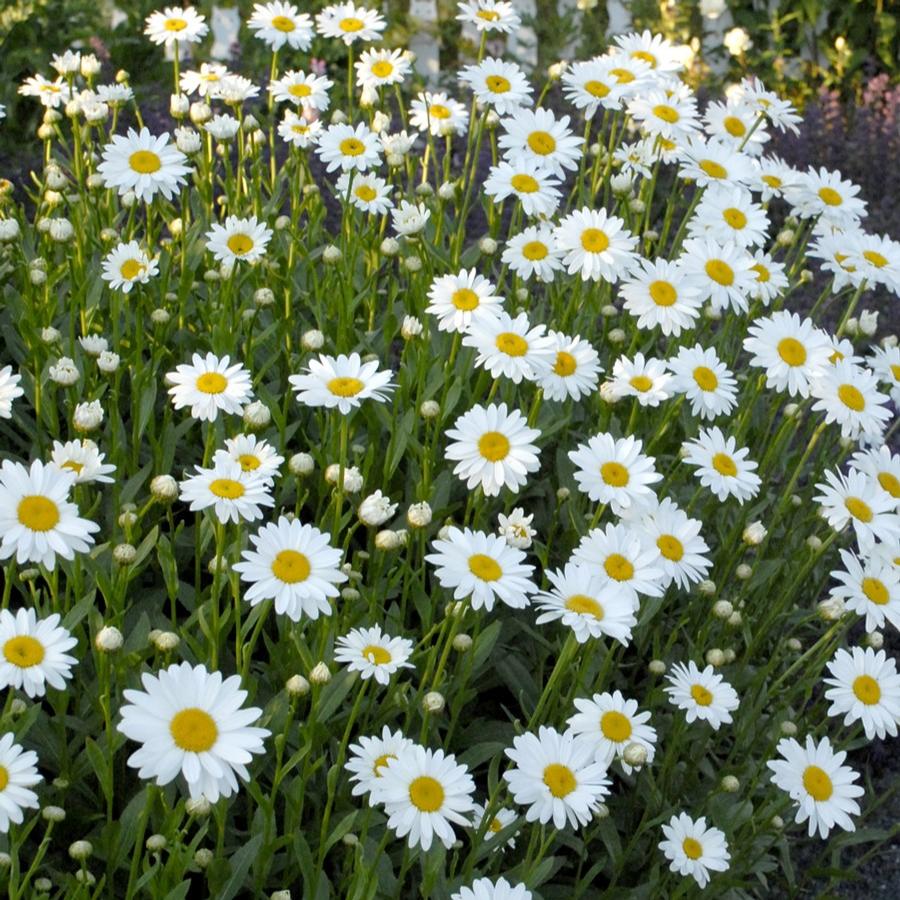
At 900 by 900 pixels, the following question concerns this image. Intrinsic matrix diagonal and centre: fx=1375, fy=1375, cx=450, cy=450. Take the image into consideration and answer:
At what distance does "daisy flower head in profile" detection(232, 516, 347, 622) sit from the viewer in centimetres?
209

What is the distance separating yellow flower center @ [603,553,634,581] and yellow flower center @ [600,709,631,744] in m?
0.23

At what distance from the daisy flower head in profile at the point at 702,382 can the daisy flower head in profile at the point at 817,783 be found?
720 millimetres

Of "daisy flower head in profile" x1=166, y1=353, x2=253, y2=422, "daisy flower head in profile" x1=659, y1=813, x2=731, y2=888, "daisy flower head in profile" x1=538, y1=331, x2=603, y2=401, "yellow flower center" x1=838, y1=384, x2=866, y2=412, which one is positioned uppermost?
"yellow flower center" x1=838, y1=384, x2=866, y2=412

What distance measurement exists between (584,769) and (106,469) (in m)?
0.94

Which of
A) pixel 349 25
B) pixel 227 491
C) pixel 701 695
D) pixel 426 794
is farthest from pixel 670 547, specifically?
pixel 349 25

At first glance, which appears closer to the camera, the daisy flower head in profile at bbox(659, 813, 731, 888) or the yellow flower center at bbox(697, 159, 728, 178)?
the daisy flower head in profile at bbox(659, 813, 731, 888)

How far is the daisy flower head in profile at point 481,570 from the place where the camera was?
220cm

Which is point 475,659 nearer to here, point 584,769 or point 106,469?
point 584,769

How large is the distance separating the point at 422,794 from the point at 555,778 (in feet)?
0.73

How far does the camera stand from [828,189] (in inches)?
140

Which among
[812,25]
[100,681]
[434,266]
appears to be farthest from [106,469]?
[812,25]

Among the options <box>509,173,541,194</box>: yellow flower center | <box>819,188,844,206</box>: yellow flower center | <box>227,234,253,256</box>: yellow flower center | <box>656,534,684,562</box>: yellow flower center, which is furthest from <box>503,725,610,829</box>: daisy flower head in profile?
<box>819,188,844,206</box>: yellow flower center

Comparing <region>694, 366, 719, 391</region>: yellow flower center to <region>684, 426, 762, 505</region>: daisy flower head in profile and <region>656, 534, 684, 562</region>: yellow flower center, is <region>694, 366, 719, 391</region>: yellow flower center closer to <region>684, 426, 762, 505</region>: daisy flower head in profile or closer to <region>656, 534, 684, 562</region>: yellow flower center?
<region>684, 426, 762, 505</region>: daisy flower head in profile

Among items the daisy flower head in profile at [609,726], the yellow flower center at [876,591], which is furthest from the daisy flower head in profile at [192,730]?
the yellow flower center at [876,591]
